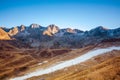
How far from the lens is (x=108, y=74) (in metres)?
69.0

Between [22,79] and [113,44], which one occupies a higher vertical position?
[113,44]

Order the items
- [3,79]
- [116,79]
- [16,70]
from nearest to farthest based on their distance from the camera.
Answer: [116,79], [3,79], [16,70]

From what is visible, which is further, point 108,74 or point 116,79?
point 108,74

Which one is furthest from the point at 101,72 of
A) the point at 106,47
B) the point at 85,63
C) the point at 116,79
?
the point at 106,47

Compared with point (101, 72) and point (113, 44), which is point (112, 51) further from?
point (101, 72)

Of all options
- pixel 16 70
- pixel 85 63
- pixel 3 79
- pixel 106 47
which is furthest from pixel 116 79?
pixel 16 70

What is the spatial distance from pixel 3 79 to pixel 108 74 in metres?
115

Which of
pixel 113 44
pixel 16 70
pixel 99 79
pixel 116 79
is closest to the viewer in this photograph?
pixel 116 79

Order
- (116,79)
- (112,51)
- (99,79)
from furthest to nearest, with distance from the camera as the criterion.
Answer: (112,51)
(99,79)
(116,79)

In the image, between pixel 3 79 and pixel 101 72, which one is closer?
pixel 101 72

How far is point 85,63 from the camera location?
13300 cm

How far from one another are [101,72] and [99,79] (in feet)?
15.6

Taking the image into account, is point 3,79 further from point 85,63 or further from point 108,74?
point 108,74

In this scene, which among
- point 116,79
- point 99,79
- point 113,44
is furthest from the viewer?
point 113,44
